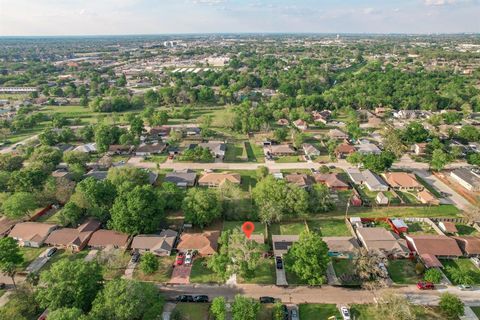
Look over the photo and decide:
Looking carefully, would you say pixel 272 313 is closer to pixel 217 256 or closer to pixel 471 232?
pixel 217 256

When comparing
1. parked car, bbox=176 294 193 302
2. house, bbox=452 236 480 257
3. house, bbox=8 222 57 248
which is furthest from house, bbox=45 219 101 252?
house, bbox=452 236 480 257

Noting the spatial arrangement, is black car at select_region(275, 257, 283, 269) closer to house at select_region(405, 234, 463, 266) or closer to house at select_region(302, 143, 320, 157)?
house at select_region(405, 234, 463, 266)

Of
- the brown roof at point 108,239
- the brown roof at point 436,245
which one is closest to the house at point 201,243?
the brown roof at point 108,239

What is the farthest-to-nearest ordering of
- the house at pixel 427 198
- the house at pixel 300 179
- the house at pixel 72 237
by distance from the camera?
the house at pixel 300 179 → the house at pixel 427 198 → the house at pixel 72 237

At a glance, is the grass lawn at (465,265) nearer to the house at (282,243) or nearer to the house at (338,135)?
the house at (282,243)

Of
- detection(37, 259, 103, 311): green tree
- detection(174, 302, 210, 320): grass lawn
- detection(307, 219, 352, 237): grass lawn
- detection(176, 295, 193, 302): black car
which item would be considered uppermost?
detection(37, 259, 103, 311): green tree

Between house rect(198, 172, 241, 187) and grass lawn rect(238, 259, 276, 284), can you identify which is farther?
house rect(198, 172, 241, 187)

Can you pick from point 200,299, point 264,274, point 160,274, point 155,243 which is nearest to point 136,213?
point 155,243

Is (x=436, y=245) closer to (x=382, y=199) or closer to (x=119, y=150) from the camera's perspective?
(x=382, y=199)
